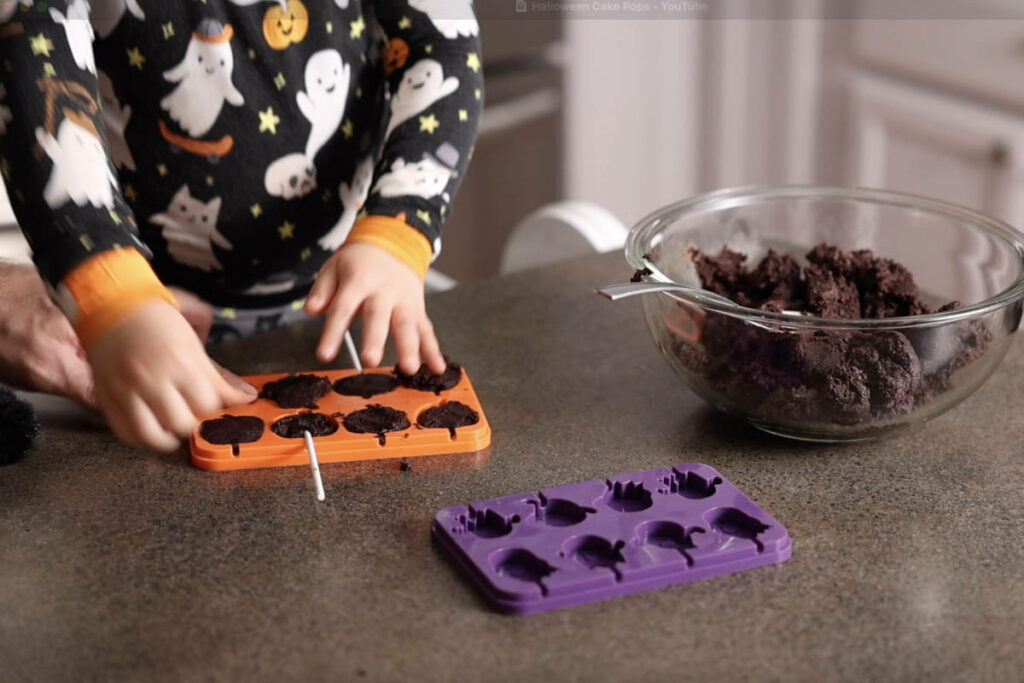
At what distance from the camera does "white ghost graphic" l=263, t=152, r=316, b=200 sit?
1002mm

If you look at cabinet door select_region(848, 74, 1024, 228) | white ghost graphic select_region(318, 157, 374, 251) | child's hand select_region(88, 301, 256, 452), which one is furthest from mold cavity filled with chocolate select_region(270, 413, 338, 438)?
cabinet door select_region(848, 74, 1024, 228)

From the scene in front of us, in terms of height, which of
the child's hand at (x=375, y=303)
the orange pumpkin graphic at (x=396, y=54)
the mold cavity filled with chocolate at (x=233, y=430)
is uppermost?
the orange pumpkin graphic at (x=396, y=54)

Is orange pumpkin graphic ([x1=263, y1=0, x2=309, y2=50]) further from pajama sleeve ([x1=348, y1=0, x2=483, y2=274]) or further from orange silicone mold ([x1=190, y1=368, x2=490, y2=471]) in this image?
orange silicone mold ([x1=190, y1=368, x2=490, y2=471])

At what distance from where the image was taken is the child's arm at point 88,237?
62cm

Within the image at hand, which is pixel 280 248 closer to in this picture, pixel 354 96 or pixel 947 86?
pixel 354 96

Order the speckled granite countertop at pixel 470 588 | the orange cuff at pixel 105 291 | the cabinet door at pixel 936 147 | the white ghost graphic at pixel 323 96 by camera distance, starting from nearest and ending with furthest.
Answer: the speckled granite countertop at pixel 470 588, the orange cuff at pixel 105 291, the white ghost graphic at pixel 323 96, the cabinet door at pixel 936 147

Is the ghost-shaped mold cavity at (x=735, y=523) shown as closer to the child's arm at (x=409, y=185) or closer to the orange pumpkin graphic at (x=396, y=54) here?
the child's arm at (x=409, y=185)

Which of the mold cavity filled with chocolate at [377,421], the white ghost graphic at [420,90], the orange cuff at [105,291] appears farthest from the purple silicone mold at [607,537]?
the white ghost graphic at [420,90]

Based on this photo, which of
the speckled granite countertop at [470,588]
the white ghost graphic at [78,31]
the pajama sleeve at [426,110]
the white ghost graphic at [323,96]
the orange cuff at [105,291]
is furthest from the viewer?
the white ghost graphic at [323,96]

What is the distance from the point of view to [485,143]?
2.11m

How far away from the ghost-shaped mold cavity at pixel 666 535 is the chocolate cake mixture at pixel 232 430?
0.26m

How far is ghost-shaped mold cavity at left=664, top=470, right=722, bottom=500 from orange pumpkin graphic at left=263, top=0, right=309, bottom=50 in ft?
1.69

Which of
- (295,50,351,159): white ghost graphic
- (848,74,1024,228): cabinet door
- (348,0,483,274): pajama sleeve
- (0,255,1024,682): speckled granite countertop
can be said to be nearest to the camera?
(0,255,1024,682): speckled granite countertop

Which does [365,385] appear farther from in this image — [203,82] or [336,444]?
[203,82]
